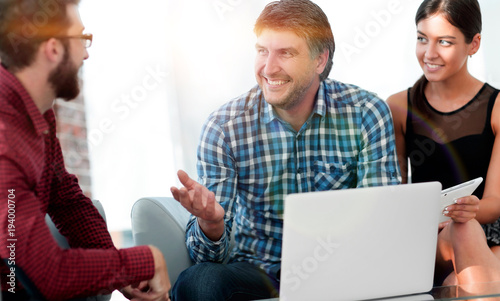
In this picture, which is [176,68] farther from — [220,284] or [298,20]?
[220,284]

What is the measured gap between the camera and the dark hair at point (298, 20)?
1.75 metres

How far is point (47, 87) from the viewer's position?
1132mm

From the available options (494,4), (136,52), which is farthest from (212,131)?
(494,4)

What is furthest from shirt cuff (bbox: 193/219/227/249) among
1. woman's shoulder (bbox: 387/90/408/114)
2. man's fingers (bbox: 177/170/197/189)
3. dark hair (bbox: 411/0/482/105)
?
dark hair (bbox: 411/0/482/105)

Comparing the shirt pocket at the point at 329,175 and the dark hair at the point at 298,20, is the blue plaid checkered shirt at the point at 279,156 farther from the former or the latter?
the dark hair at the point at 298,20

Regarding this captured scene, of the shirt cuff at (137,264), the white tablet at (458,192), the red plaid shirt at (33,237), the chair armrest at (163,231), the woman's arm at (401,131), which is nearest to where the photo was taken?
the red plaid shirt at (33,237)

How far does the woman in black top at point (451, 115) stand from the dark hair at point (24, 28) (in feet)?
4.07

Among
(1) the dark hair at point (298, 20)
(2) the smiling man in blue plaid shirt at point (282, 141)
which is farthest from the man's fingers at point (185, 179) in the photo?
(1) the dark hair at point (298, 20)

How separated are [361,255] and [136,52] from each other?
2.33m

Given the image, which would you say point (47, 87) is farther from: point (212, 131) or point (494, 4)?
point (494, 4)

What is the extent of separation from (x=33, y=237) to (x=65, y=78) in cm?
33

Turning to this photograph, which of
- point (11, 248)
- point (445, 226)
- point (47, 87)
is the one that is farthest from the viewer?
point (445, 226)

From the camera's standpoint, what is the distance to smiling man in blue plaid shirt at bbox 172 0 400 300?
172cm

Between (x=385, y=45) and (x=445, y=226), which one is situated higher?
(x=385, y=45)
